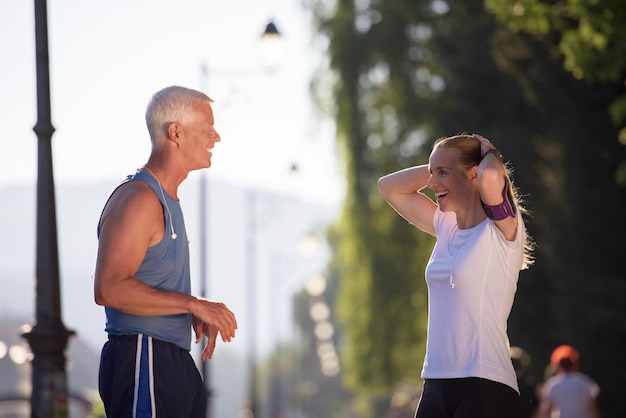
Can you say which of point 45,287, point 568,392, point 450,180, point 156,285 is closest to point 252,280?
point 568,392

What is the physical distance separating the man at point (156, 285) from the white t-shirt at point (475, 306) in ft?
3.19

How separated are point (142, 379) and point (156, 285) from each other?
0.38 metres

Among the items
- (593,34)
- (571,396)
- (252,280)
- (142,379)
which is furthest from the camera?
(252,280)

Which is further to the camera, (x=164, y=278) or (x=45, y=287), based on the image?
(x=45, y=287)

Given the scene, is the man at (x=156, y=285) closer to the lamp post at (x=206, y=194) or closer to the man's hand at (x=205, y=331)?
the man's hand at (x=205, y=331)

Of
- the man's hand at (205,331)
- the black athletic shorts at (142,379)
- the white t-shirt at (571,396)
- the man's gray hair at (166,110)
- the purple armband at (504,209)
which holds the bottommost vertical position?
the white t-shirt at (571,396)

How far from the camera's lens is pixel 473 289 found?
5.62 metres

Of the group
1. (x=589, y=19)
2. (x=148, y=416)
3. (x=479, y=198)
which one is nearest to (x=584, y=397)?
(x=589, y=19)

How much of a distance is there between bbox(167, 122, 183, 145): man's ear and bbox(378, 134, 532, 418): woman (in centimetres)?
118

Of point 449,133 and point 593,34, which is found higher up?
point 593,34

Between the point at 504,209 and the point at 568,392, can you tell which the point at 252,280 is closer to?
the point at 568,392

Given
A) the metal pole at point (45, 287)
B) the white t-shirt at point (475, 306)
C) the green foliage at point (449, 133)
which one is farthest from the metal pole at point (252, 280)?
the white t-shirt at point (475, 306)

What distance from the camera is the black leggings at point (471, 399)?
5.54 meters

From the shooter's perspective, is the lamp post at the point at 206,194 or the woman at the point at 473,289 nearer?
the woman at the point at 473,289
